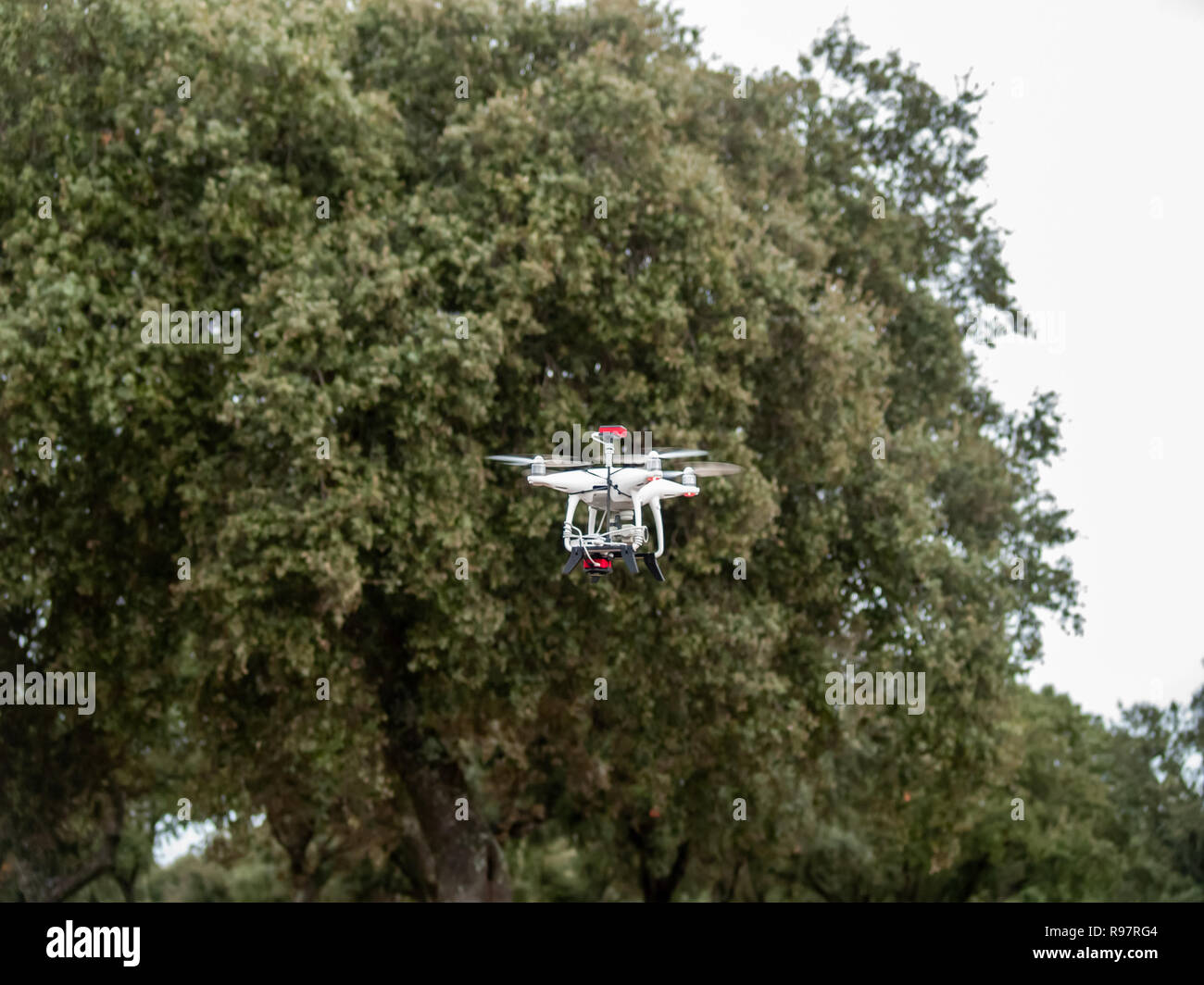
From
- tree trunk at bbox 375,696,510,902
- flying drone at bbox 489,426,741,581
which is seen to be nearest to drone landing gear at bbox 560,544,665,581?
flying drone at bbox 489,426,741,581

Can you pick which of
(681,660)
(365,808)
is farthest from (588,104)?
(365,808)

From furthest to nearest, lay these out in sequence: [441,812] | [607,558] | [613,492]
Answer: [441,812]
[607,558]
[613,492]

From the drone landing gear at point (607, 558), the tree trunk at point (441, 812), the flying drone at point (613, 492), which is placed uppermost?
the flying drone at point (613, 492)

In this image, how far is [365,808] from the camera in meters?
26.9

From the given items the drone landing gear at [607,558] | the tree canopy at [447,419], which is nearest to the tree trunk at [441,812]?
the tree canopy at [447,419]

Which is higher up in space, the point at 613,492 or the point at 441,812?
the point at 613,492

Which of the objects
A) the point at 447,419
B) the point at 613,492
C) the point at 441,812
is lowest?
the point at 441,812

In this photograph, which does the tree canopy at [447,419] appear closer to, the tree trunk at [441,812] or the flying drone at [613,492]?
the tree trunk at [441,812]

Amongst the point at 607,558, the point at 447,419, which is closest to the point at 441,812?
the point at 447,419

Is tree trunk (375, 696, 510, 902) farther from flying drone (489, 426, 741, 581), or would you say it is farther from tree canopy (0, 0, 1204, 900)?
flying drone (489, 426, 741, 581)

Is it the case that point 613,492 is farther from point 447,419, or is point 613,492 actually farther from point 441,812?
point 441,812

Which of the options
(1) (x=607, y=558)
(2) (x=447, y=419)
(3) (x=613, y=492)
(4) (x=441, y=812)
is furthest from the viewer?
(4) (x=441, y=812)

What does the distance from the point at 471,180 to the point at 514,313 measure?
8.16ft
